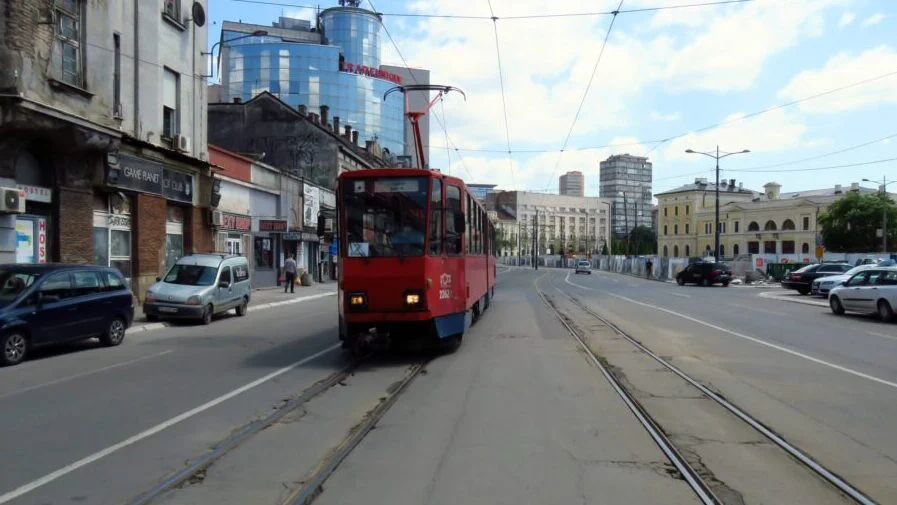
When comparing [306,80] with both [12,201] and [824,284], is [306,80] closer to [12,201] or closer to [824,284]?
[824,284]

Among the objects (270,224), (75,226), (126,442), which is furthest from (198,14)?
(126,442)

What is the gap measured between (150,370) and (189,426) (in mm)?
4405

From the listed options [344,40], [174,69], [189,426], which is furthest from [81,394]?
[344,40]

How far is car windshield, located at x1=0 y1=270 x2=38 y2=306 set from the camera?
1195 centimetres

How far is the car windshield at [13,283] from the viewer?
39.2 feet

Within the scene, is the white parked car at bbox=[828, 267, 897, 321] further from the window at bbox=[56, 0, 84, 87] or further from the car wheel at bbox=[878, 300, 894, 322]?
the window at bbox=[56, 0, 84, 87]

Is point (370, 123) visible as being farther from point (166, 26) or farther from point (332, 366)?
point (332, 366)

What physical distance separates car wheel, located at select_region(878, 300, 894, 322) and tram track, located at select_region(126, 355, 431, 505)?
15.8 metres

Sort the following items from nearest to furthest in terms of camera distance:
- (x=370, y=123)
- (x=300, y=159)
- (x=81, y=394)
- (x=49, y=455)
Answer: (x=49, y=455), (x=81, y=394), (x=300, y=159), (x=370, y=123)

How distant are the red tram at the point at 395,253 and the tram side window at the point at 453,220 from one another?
2 cm

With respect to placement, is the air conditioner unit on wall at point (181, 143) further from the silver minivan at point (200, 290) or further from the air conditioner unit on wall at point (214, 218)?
the silver minivan at point (200, 290)

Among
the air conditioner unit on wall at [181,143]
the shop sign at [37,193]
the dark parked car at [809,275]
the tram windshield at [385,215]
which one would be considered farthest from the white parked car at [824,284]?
the shop sign at [37,193]

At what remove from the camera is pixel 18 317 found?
11.7 m

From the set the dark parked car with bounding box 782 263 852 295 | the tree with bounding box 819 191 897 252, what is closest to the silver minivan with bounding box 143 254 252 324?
the dark parked car with bounding box 782 263 852 295
